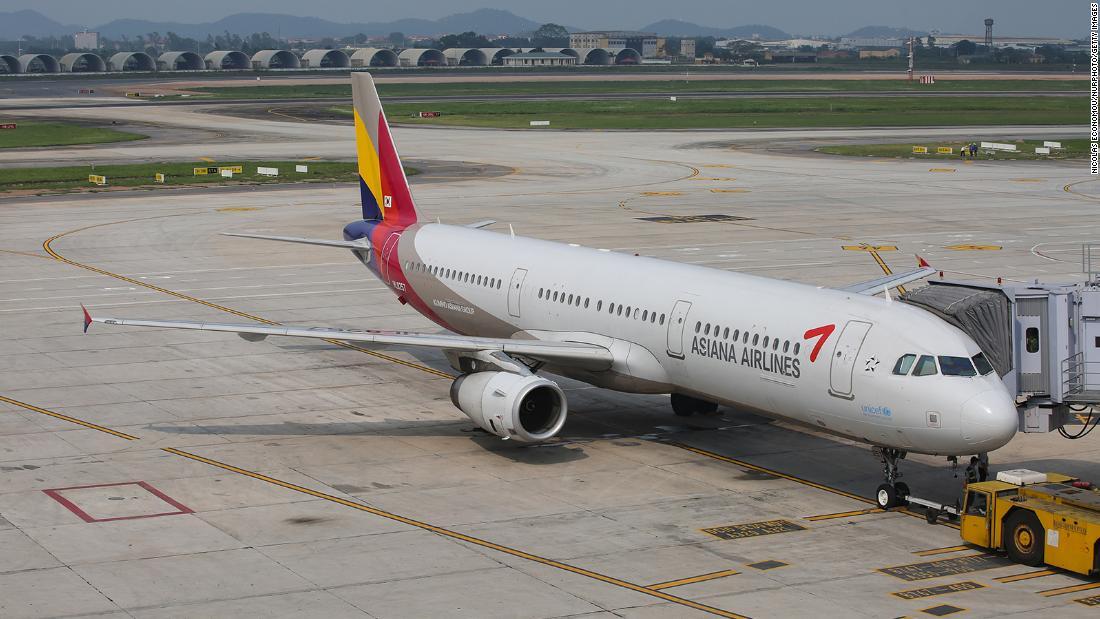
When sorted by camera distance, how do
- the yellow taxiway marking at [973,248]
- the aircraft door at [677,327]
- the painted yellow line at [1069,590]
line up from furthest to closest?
the yellow taxiway marking at [973,248]
the aircraft door at [677,327]
the painted yellow line at [1069,590]

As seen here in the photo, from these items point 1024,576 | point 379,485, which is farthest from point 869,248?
point 1024,576

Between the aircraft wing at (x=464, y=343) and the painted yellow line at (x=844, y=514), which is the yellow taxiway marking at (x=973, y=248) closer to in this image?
the aircraft wing at (x=464, y=343)

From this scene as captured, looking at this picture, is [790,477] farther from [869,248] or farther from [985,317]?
[869,248]

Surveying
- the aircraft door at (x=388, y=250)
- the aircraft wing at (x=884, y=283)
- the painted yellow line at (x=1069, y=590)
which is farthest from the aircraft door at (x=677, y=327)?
the aircraft door at (x=388, y=250)

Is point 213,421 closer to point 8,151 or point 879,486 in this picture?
point 879,486

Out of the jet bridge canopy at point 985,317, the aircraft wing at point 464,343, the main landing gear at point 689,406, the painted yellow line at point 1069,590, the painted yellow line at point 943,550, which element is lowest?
the painted yellow line at point 1069,590

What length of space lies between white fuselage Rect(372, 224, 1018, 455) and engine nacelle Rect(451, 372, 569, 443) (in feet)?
7.89

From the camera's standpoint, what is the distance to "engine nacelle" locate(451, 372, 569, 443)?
31.7 meters

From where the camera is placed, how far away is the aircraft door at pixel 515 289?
3812cm

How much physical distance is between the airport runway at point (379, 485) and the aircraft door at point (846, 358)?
8.47 feet

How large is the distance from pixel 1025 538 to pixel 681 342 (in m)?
9.73

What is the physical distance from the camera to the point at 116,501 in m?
29.2

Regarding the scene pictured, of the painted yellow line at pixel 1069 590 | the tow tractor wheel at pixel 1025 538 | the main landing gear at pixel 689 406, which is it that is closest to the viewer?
the painted yellow line at pixel 1069 590

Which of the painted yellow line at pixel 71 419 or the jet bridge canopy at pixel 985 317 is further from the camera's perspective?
the painted yellow line at pixel 71 419
